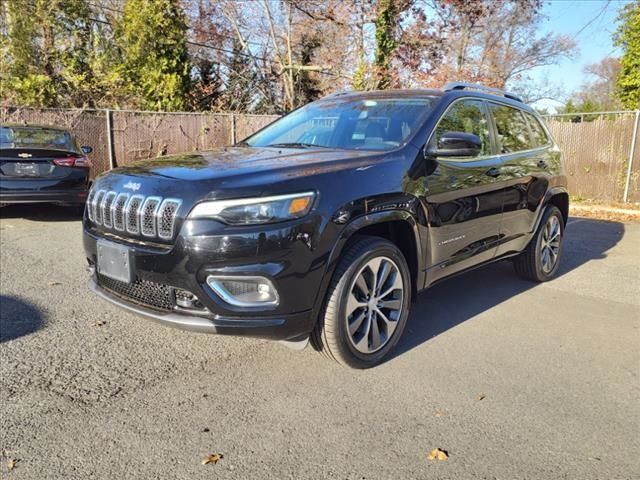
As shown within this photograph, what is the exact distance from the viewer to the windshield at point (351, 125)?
3.87 meters

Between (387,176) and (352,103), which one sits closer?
(387,176)

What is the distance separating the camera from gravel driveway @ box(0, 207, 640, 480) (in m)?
2.47

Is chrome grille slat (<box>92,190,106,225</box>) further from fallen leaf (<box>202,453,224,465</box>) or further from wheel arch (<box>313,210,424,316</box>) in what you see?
fallen leaf (<box>202,453,224,465</box>)

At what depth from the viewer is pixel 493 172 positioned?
14.4 feet

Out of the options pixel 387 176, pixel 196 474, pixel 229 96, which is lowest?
pixel 196 474

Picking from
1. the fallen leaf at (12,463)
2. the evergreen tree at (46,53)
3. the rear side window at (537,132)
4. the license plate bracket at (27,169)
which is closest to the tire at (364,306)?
the fallen leaf at (12,463)

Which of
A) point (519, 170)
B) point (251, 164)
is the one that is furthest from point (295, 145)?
point (519, 170)

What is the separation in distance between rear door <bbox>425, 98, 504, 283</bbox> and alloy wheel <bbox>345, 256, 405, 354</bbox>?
42 centimetres

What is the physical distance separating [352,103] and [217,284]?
90.5 inches

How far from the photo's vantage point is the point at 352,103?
4457 mm

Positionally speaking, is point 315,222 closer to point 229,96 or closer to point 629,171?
point 629,171

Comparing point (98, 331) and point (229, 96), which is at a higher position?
point (229, 96)

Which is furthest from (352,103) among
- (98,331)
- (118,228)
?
(98,331)

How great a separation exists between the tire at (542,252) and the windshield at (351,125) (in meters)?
2.16
